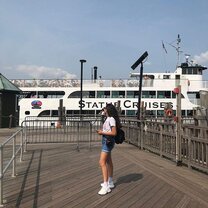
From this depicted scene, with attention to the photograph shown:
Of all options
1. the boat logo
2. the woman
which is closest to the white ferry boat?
the boat logo

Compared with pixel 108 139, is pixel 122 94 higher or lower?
higher

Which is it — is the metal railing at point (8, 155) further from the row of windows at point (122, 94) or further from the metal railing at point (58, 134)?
the row of windows at point (122, 94)

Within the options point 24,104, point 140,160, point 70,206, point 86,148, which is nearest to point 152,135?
point 140,160

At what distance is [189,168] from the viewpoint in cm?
822

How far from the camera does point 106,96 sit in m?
35.5

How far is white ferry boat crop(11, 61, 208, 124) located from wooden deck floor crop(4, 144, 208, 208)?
25.2 meters

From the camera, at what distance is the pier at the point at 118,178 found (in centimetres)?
534

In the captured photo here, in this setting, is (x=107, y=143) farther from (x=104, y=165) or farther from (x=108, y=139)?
(x=104, y=165)

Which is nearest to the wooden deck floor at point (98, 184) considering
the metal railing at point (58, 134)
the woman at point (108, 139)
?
the woman at point (108, 139)

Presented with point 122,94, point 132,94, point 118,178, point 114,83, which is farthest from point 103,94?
point 118,178

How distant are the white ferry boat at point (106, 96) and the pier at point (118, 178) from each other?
22.9m

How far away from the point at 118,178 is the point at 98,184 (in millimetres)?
672

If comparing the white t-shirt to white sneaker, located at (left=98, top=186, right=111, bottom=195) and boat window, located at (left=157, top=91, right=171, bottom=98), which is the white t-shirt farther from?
boat window, located at (left=157, top=91, right=171, bottom=98)

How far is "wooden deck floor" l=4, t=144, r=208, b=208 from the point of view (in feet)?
17.2
